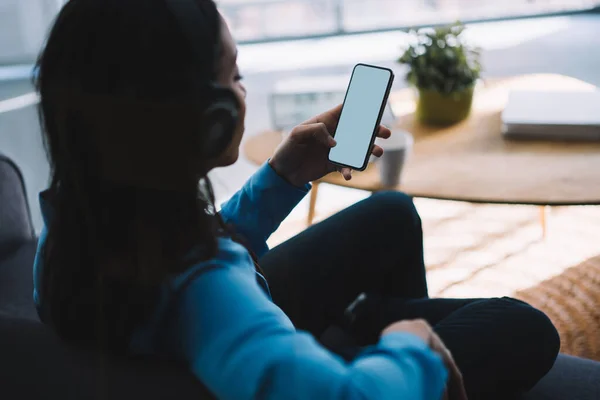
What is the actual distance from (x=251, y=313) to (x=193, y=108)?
0.18 m

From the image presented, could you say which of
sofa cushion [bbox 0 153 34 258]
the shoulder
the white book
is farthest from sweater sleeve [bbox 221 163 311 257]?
the white book

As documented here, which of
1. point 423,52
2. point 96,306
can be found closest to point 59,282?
point 96,306

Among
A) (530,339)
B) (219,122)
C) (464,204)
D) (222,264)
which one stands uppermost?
(219,122)

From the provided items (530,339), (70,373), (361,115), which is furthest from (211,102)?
(530,339)

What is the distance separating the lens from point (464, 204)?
7.07 ft

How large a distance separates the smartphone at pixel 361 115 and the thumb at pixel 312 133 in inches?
1.7

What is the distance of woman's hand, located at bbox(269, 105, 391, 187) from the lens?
0.87m

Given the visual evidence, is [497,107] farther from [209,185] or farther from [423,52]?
[209,185]

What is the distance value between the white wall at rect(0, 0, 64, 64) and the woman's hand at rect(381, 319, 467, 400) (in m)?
2.10

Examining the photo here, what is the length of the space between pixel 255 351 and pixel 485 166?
919 millimetres

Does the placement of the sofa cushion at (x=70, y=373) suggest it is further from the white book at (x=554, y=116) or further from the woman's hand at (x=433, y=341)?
the white book at (x=554, y=116)

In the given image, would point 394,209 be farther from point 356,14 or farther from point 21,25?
point 356,14

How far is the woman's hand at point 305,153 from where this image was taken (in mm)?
866

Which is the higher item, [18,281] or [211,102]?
[211,102]
